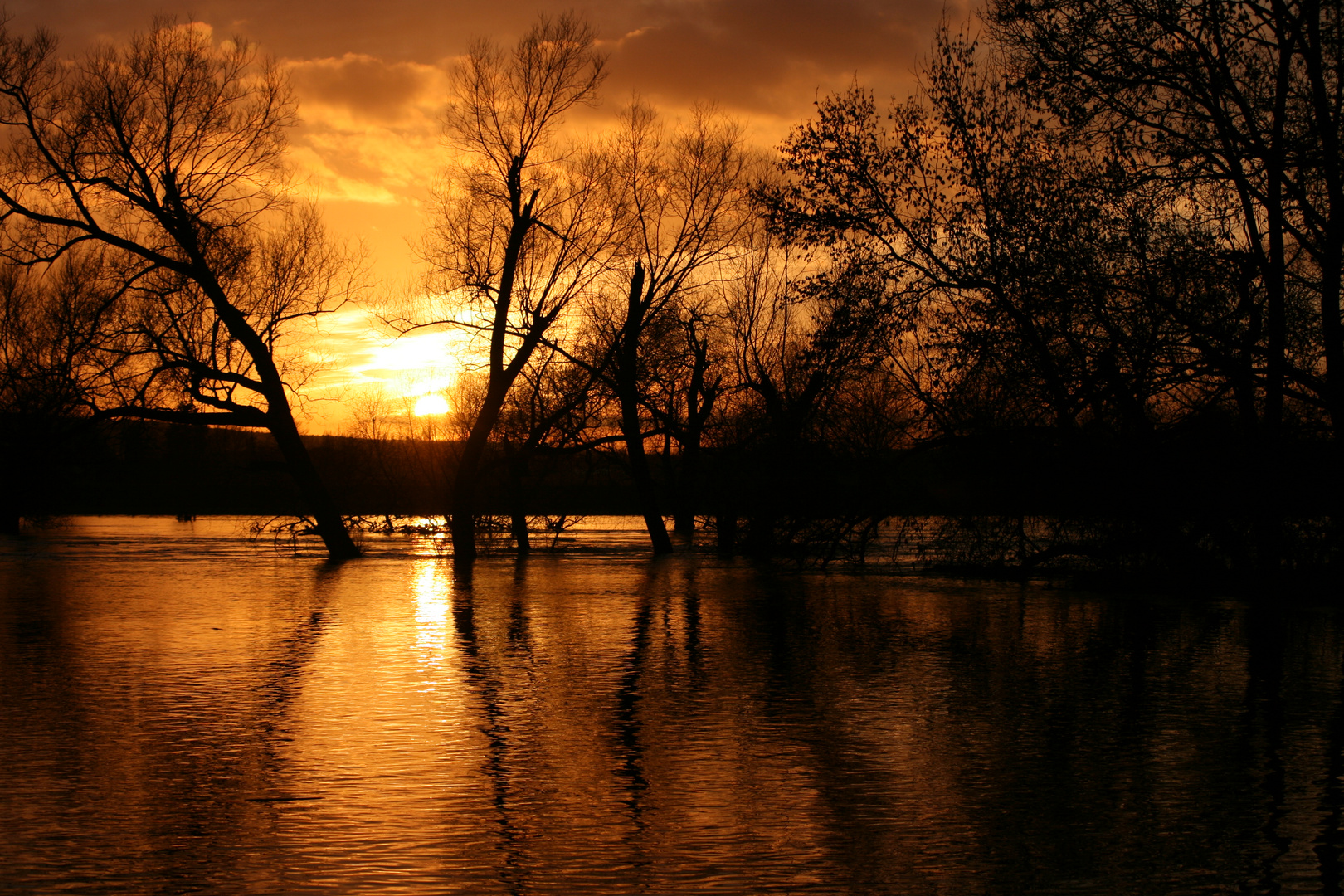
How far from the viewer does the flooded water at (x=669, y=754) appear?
5.19m

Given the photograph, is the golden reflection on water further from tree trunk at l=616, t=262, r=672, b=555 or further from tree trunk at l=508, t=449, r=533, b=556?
tree trunk at l=616, t=262, r=672, b=555

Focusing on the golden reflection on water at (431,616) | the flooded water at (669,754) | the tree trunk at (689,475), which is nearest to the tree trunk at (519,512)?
the tree trunk at (689,475)

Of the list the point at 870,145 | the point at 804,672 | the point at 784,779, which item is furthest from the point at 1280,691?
the point at 870,145

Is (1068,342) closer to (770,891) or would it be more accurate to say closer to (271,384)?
(770,891)

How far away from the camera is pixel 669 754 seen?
738cm

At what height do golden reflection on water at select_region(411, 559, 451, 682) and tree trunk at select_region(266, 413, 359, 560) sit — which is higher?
tree trunk at select_region(266, 413, 359, 560)

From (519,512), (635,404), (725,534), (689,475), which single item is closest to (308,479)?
(519,512)

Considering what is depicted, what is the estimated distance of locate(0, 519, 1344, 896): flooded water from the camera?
5.19 meters

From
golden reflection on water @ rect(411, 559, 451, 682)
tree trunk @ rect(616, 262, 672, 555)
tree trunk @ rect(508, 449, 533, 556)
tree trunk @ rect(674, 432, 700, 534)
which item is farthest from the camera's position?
tree trunk @ rect(674, 432, 700, 534)

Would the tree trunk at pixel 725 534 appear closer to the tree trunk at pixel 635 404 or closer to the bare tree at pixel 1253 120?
the tree trunk at pixel 635 404

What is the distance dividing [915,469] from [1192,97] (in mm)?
7487

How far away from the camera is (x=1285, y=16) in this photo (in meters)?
17.8

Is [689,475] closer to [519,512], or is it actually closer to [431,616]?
[519,512]

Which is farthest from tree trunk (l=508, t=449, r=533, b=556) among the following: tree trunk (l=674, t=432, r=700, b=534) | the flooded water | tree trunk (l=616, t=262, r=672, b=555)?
the flooded water
